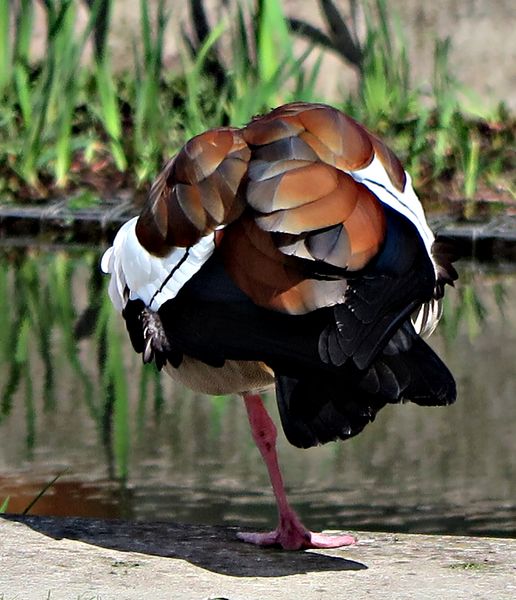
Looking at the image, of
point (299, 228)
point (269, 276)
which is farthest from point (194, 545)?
point (299, 228)

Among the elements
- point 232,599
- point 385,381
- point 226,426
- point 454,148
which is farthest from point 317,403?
point 454,148

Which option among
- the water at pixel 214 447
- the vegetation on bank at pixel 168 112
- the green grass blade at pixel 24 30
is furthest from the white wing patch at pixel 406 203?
the green grass blade at pixel 24 30

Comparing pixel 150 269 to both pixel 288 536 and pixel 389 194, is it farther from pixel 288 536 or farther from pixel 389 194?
pixel 288 536

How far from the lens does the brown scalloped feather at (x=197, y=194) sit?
3.62 metres

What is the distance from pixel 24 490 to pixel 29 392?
1255mm

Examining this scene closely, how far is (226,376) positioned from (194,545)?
0.45m

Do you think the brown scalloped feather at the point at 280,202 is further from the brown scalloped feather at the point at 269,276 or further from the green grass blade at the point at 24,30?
the green grass blade at the point at 24,30

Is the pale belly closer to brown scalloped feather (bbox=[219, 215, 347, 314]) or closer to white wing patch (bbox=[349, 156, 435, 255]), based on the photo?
brown scalloped feather (bbox=[219, 215, 347, 314])

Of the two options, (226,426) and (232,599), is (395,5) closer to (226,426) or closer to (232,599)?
(226,426)

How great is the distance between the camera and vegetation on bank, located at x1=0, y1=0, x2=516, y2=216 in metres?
9.43

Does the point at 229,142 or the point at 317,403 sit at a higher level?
the point at 229,142

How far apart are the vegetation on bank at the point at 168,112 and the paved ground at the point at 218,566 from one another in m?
5.40

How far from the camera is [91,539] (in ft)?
13.1

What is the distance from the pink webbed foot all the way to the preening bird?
390 mm
